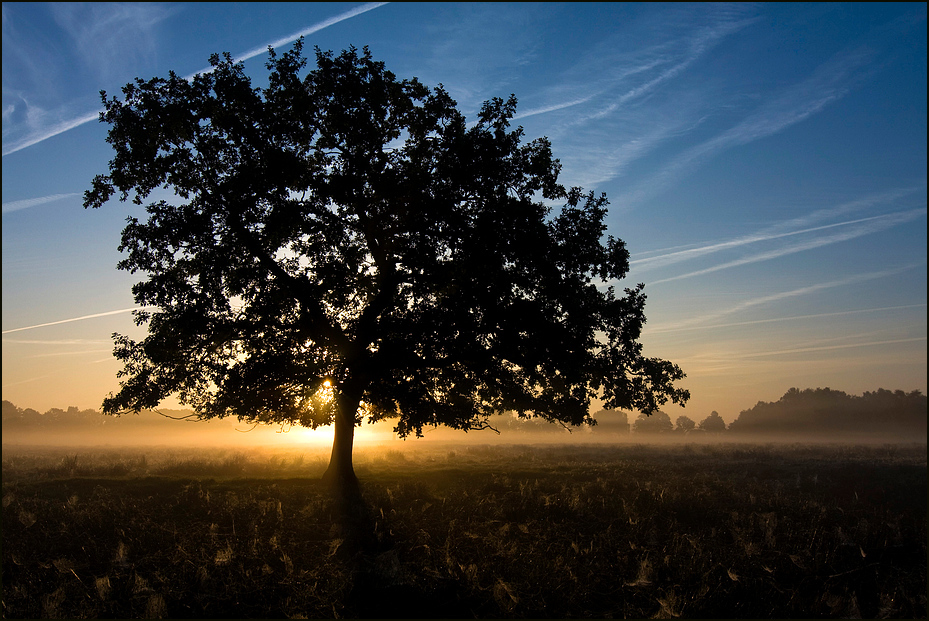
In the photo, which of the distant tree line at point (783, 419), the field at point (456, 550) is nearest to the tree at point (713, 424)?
the distant tree line at point (783, 419)

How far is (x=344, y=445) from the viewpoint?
19.5 m

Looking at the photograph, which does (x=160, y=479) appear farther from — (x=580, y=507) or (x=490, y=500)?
(x=580, y=507)

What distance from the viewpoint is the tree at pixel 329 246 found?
672 inches

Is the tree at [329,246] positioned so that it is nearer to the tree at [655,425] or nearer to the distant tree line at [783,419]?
the distant tree line at [783,419]

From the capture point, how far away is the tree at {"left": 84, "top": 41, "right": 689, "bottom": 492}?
17062mm

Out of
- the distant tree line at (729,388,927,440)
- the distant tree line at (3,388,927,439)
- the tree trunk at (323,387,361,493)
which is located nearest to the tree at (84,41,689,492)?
the tree trunk at (323,387,361,493)

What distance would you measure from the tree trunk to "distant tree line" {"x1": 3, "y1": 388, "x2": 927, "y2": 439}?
82.6 m

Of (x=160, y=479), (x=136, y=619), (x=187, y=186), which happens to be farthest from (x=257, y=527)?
(x=187, y=186)

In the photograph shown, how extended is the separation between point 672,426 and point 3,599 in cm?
16992

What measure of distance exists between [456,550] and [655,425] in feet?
518

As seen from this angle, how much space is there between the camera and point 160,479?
19.9 metres

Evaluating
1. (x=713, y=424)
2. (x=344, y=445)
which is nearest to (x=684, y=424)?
(x=713, y=424)

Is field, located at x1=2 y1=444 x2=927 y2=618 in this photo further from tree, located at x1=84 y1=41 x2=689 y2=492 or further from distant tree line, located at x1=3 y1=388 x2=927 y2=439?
distant tree line, located at x1=3 y1=388 x2=927 y2=439

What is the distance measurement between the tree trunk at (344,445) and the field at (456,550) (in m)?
0.92
